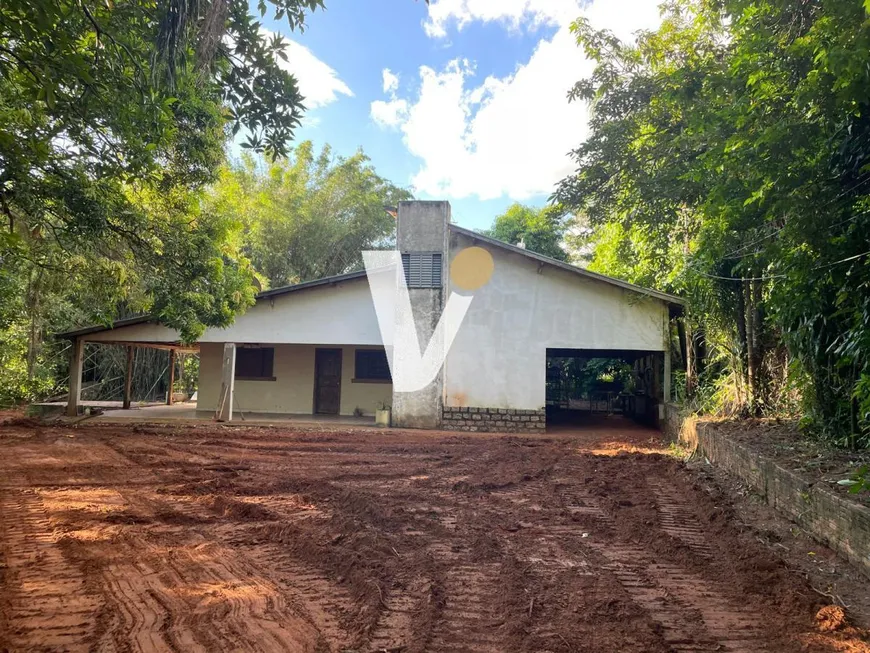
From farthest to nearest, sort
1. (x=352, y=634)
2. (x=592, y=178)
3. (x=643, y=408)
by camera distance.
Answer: (x=643, y=408) < (x=592, y=178) < (x=352, y=634)

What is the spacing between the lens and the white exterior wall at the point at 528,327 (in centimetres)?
1245

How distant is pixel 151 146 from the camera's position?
5.00 metres

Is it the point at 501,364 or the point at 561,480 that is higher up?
the point at 501,364

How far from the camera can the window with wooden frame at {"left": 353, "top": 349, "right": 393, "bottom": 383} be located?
15125 mm

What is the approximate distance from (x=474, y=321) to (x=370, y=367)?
3856 millimetres

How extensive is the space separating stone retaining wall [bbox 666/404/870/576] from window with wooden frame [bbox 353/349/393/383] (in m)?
9.13

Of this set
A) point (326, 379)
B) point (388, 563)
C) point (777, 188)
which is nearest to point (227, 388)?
point (326, 379)

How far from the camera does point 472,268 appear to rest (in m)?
13.0

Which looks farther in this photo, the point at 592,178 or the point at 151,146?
the point at 592,178

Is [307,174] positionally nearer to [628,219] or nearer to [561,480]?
[628,219]

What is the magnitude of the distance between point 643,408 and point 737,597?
13.1m

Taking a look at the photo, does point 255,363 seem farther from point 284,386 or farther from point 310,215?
point 310,215

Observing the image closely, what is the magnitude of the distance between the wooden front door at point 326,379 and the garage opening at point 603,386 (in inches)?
239

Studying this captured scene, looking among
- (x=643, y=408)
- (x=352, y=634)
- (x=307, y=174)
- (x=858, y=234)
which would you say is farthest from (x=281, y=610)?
(x=307, y=174)
